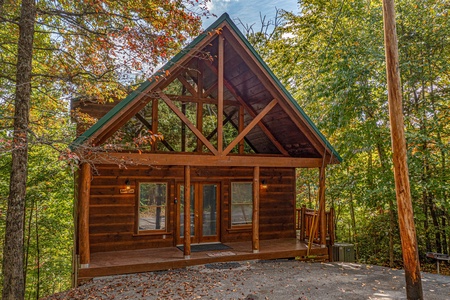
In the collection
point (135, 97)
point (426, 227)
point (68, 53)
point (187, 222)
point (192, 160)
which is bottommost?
point (426, 227)

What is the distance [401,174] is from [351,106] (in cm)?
558

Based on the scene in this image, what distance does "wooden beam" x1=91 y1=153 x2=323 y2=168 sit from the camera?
21.0 feet

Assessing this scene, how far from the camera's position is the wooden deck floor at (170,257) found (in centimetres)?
646

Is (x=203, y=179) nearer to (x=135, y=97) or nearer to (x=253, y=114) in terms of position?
(x=253, y=114)

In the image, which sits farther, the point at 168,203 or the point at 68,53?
the point at 168,203

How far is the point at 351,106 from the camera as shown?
1023cm

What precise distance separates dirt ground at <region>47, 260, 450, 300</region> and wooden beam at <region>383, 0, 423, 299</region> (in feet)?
2.25

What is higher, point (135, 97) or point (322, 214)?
point (135, 97)

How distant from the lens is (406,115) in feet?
32.3

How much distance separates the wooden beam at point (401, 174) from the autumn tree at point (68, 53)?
142 inches

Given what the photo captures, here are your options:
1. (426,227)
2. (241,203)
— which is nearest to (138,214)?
(241,203)

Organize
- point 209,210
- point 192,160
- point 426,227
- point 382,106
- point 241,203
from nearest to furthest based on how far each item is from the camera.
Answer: point 192,160 < point 209,210 < point 241,203 < point 382,106 < point 426,227

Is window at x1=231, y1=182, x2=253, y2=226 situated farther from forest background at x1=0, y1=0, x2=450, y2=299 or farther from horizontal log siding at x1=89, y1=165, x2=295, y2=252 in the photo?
forest background at x1=0, y1=0, x2=450, y2=299

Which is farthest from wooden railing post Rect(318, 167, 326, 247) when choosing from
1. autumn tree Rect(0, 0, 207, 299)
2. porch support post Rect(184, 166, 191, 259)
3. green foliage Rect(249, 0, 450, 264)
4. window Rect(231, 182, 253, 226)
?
autumn tree Rect(0, 0, 207, 299)
